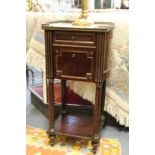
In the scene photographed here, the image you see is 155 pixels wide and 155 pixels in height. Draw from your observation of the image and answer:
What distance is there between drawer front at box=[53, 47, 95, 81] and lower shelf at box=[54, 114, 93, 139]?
1.22 ft

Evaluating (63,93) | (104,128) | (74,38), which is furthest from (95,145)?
(74,38)

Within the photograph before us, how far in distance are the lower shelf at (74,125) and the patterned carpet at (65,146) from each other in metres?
0.10

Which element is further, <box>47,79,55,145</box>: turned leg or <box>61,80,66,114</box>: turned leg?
<box>61,80,66,114</box>: turned leg

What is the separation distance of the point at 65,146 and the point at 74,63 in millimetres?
557

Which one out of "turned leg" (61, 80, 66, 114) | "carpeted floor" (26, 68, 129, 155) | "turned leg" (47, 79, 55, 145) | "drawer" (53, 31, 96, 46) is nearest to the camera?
"drawer" (53, 31, 96, 46)

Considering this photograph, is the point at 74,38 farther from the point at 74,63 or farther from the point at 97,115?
the point at 97,115

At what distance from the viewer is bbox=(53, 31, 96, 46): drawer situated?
4.03 ft

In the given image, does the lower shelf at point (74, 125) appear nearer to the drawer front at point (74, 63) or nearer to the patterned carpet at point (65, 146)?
the patterned carpet at point (65, 146)

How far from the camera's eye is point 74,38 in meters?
1.26

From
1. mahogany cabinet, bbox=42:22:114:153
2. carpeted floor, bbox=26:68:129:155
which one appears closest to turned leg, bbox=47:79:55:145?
mahogany cabinet, bbox=42:22:114:153

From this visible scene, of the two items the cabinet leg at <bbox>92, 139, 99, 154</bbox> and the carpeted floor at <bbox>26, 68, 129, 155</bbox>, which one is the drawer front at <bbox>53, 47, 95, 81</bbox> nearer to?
the cabinet leg at <bbox>92, 139, 99, 154</bbox>

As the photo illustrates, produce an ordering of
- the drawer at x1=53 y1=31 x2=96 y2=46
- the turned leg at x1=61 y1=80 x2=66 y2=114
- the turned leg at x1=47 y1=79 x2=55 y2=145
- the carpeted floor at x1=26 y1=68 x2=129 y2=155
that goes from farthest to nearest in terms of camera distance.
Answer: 1. the turned leg at x1=61 y1=80 x2=66 y2=114
2. the carpeted floor at x1=26 y1=68 x2=129 y2=155
3. the turned leg at x1=47 y1=79 x2=55 y2=145
4. the drawer at x1=53 y1=31 x2=96 y2=46

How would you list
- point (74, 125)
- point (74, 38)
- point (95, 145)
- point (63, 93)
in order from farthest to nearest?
point (63, 93), point (74, 125), point (95, 145), point (74, 38)
